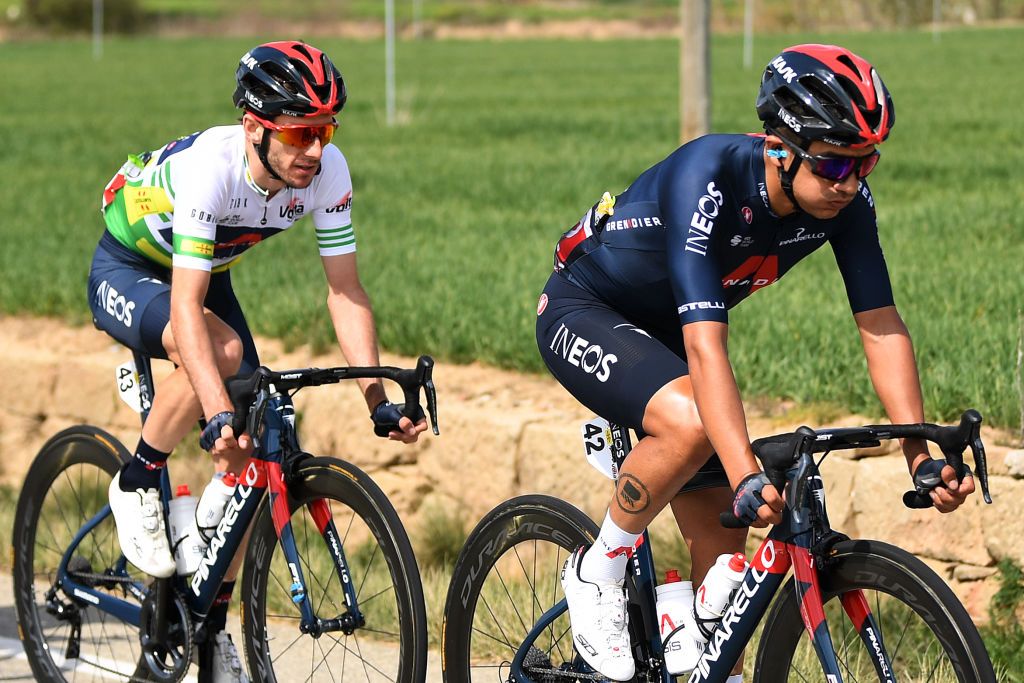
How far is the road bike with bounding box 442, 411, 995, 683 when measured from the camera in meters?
3.31

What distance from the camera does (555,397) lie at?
711 cm

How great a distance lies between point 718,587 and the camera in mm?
3688

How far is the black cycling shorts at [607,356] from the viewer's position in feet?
12.5

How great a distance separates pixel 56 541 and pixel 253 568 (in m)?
1.62

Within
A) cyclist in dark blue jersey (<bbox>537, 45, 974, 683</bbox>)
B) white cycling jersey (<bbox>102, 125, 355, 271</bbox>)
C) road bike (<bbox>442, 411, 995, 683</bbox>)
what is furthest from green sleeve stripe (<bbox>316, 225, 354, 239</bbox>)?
road bike (<bbox>442, 411, 995, 683</bbox>)

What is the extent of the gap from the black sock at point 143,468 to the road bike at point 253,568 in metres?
0.10

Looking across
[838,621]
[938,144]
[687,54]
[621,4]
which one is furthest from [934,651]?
[621,4]

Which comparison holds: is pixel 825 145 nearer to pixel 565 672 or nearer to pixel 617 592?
pixel 617 592

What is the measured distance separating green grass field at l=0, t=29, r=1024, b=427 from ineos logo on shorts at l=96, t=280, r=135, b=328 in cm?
274

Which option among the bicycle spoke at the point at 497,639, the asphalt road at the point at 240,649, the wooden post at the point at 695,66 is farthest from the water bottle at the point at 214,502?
the wooden post at the point at 695,66

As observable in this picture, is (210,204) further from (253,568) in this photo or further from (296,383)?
(253,568)

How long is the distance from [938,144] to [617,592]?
13.0 m

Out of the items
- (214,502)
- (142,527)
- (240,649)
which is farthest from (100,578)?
(240,649)

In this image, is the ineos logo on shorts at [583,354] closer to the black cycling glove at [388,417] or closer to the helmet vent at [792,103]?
the black cycling glove at [388,417]
